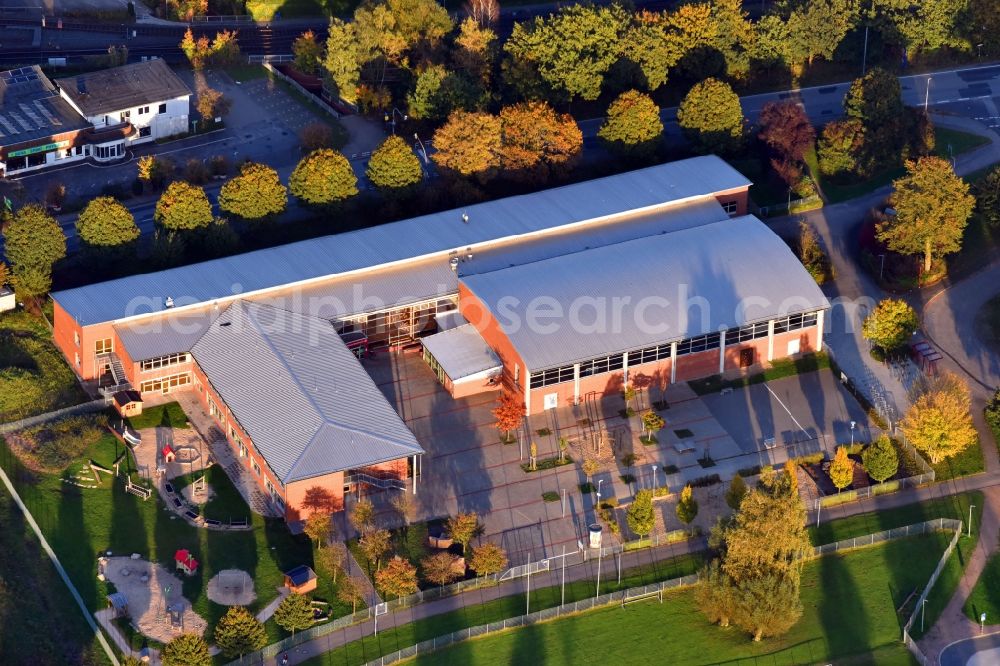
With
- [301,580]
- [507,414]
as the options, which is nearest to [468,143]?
[507,414]

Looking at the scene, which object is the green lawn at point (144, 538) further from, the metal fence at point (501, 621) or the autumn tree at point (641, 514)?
the autumn tree at point (641, 514)

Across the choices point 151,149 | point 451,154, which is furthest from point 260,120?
point 451,154

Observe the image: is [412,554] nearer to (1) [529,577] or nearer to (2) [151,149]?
(1) [529,577]

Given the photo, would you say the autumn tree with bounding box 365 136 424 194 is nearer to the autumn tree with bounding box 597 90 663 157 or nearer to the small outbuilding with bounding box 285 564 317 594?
the autumn tree with bounding box 597 90 663 157

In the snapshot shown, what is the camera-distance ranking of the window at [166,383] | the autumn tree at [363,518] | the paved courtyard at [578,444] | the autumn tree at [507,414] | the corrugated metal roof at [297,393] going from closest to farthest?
1. the autumn tree at [363,518]
2. the corrugated metal roof at [297,393]
3. the paved courtyard at [578,444]
4. the autumn tree at [507,414]
5. the window at [166,383]

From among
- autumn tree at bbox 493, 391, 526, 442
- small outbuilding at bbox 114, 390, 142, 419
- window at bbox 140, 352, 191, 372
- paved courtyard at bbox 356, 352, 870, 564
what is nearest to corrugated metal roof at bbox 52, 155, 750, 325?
window at bbox 140, 352, 191, 372

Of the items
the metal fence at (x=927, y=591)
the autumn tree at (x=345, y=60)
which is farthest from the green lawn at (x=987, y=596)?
the autumn tree at (x=345, y=60)
